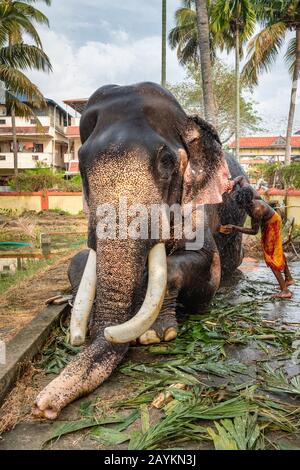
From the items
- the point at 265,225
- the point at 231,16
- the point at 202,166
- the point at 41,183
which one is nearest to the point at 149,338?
the point at 202,166

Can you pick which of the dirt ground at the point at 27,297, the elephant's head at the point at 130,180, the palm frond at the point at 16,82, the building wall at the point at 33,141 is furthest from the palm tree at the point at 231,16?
the building wall at the point at 33,141

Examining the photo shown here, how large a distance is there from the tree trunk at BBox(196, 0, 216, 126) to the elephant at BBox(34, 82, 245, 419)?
645 centimetres

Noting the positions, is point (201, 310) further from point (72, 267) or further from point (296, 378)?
point (296, 378)

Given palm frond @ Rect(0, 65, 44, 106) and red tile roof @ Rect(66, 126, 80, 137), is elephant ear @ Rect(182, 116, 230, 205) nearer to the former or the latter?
palm frond @ Rect(0, 65, 44, 106)

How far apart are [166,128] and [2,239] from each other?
11.9 m

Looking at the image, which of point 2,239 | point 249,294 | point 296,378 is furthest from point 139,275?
point 2,239

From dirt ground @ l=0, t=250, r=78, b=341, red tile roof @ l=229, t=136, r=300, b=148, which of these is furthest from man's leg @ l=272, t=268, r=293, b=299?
red tile roof @ l=229, t=136, r=300, b=148

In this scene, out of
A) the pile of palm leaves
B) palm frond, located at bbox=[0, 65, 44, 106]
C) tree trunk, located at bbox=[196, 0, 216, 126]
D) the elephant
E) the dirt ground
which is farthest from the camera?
palm frond, located at bbox=[0, 65, 44, 106]

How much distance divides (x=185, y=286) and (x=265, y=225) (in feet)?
7.42

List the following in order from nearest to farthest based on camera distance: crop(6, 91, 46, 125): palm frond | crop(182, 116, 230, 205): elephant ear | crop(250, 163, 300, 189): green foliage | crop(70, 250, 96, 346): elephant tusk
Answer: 1. crop(70, 250, 96, 346): elephant tusk
2. crop(182, 116, 230, 205): elephant ear
3. crop(250, 163, 300, 189): green foliage
4. crop(6, 91, 46, 125): palm frond

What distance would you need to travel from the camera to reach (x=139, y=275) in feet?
10.3

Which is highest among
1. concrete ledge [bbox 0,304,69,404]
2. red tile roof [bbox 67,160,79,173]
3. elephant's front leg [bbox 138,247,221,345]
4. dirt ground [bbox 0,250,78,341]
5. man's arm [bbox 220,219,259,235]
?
red tile roof [bbox 67,160,79,173]

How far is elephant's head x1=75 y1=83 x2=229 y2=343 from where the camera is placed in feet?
10.2

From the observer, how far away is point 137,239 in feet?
10.4
